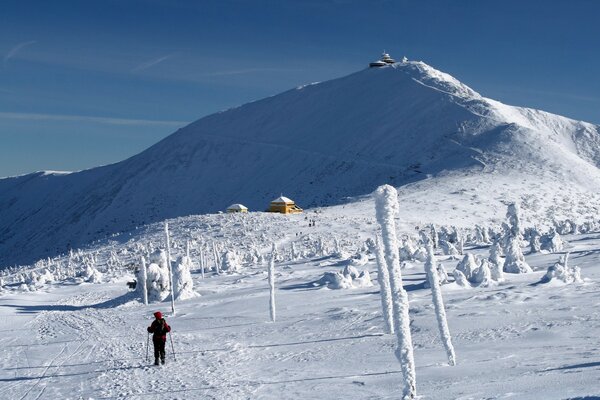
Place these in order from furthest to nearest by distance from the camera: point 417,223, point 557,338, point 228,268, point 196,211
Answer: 1. point 196,211
2. point 417,223
3. point 228,268
4. point 557,338

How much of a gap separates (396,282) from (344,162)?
105752 mm

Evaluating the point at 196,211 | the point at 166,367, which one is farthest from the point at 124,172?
the point at 166,367

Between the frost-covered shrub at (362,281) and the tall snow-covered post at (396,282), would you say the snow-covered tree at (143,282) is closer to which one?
the frost-covered shrub at (362,281)

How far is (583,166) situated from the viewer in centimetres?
9375

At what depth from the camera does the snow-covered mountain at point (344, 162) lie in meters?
85.0

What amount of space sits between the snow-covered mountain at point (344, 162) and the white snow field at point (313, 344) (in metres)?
42.1

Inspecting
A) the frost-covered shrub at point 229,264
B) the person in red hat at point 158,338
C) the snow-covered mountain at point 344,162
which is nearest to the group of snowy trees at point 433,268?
the person in red hat at point 158,338

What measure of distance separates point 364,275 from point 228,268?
15.4 metres

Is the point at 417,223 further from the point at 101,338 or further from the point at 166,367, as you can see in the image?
the point at 166,367

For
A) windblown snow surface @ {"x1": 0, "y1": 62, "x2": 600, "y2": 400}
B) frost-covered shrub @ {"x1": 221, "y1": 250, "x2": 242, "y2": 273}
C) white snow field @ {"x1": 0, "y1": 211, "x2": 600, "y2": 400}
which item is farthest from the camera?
frost-covered shrub @ {"x1": 221, "y1": 250, "x2": 242, "y2": 273}

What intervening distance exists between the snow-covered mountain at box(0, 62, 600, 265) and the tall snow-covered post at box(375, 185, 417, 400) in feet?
179

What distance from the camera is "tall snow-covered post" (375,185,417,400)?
10.1 meters

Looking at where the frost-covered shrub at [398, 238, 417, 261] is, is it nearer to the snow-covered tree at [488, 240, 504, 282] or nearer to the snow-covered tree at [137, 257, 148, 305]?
the snow-covered tree at [488, 240, 504, 282]

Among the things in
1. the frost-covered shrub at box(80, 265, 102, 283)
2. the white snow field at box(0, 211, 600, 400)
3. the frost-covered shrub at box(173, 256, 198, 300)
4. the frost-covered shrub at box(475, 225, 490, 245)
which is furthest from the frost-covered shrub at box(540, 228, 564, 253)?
the frost-covered shrub at box(80, 265, 102, 283)
